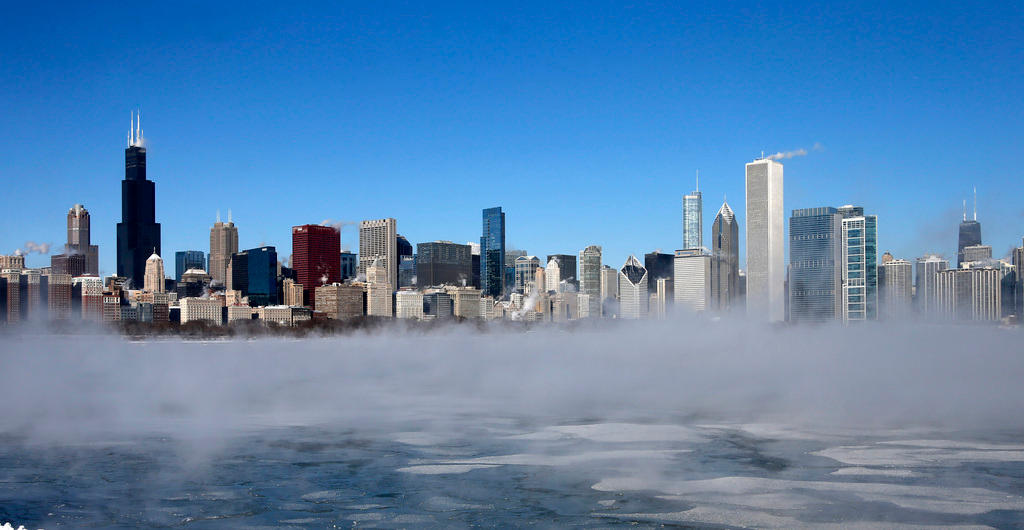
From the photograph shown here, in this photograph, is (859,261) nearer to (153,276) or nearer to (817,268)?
(817,268)

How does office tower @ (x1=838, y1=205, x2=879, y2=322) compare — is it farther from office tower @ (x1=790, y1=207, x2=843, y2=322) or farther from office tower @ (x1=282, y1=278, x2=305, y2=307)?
office tower @ (x1=282, y1=278, x2=305, y2=307)

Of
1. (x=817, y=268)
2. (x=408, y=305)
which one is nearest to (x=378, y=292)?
(x=408, y=305)

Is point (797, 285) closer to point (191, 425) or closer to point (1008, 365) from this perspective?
point (1008, 365)

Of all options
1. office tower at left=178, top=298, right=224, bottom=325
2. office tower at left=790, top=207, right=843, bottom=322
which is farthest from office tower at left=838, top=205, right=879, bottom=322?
office tower at left=178, top=298, right=224, bottom=325

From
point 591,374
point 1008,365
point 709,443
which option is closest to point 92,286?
point 591,374

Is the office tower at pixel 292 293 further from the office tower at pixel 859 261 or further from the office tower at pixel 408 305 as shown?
the office tower at pixel 859 261

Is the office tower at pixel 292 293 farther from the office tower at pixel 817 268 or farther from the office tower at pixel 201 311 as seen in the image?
the office tower at pixel 817 268

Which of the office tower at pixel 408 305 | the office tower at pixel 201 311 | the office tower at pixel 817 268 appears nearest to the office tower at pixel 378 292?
the office tower at pixel 408 305

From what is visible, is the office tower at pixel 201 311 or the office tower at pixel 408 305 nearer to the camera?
the office tower at pixel 201 311
